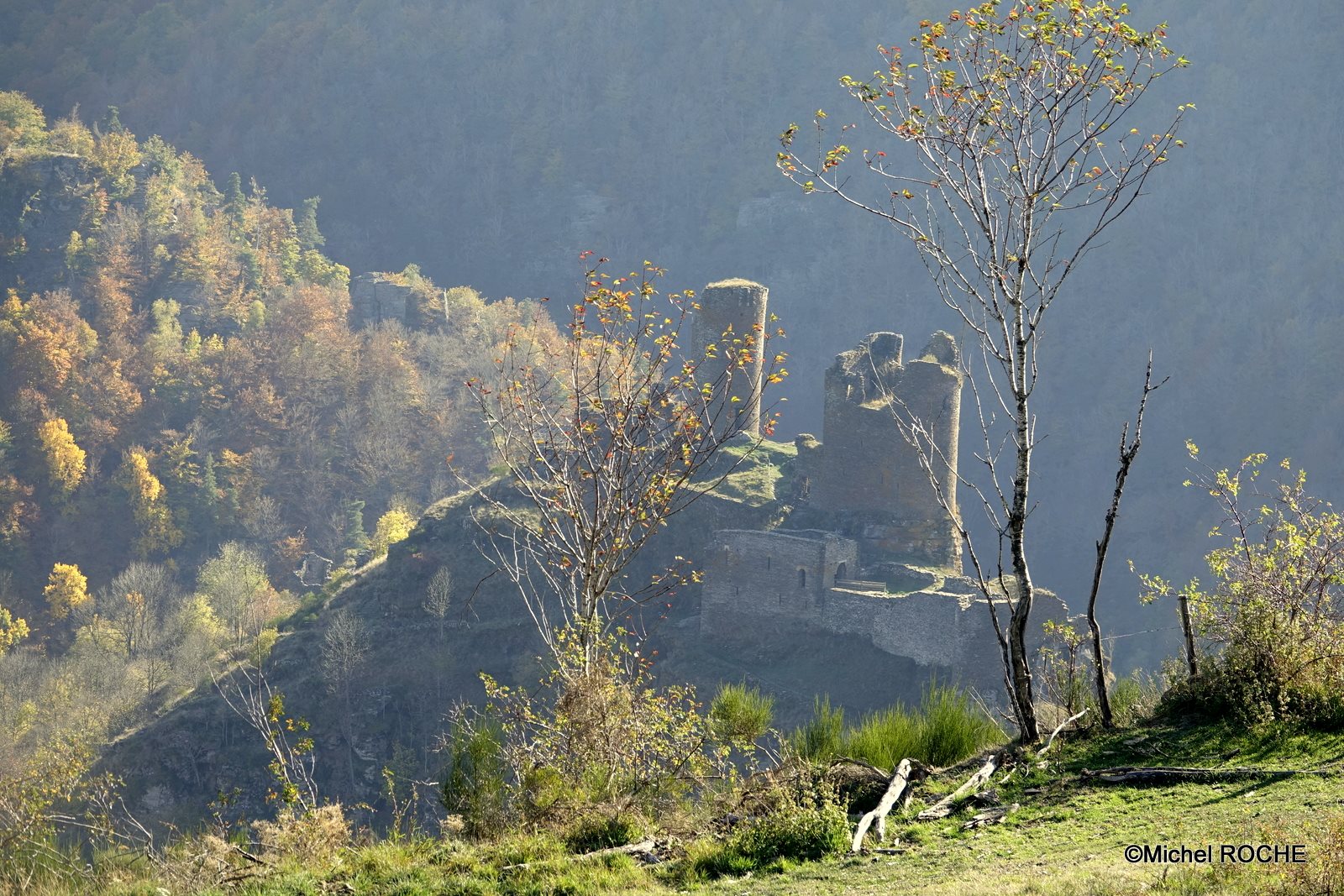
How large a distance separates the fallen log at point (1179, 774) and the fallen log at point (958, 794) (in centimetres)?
45

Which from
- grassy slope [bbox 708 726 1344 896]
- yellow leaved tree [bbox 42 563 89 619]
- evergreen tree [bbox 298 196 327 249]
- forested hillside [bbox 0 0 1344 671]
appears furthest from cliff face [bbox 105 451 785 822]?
evergreen tree [bbox 298 196 327 249]

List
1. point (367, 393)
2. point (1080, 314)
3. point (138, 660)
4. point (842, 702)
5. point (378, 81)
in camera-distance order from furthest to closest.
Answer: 1. point (378, 81)
2. point (1080, 314)
3. point (367, 393)
4. point (138, 660)
5. point (842, 702)

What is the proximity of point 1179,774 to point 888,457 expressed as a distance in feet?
86.2

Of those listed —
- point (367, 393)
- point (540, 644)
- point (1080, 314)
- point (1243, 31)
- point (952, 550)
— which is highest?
point (1243, 31)

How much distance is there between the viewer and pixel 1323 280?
2709 inches

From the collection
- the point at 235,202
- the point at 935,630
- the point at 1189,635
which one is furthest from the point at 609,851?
the point at 235,202

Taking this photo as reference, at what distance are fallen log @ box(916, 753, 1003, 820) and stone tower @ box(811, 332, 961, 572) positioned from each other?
994 inches

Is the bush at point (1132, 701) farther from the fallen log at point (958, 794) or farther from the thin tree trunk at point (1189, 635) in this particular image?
the fallen log at point (958, 794)

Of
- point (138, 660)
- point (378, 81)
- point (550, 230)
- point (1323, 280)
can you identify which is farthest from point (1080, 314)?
point (378, 81)

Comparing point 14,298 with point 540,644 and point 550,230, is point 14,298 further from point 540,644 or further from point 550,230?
point 540,644

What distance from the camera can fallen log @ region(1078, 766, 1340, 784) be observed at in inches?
267

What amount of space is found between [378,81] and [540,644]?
73.4 metres

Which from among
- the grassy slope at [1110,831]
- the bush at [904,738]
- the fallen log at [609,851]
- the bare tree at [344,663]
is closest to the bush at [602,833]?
the fallen log at [609,851]

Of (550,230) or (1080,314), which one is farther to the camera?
(550,230)
